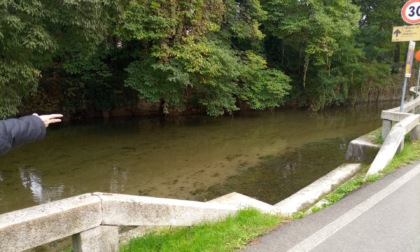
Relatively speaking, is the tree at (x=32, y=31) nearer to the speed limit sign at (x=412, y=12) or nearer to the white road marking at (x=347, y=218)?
the speed limit sign at (x=412, y=12)

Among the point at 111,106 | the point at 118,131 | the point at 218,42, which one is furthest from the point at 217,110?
the point at 111,106

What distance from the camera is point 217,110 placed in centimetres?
1451

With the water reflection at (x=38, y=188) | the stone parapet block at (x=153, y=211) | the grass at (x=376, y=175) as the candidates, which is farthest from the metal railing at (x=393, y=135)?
the water reflection at (x=38, y=188)

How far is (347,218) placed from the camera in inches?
133

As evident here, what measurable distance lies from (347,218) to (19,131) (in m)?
3.17

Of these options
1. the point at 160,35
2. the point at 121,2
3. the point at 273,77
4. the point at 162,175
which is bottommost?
the point at 162,175

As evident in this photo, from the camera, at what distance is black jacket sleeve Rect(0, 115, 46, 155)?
1.86 meters

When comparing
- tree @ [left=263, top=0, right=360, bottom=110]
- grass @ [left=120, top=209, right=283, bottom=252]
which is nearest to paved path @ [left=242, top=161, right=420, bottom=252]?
grass @ [left=120, top=209, right=283, bottom=252]

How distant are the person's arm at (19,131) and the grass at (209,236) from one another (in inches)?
49.1

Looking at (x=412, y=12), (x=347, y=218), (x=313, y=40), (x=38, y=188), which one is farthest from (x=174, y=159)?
(x=313, y=40)

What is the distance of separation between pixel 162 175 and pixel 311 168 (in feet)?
12.7

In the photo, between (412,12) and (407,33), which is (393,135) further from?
(412,12)

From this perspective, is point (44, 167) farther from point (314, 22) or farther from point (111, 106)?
point (314, 22)

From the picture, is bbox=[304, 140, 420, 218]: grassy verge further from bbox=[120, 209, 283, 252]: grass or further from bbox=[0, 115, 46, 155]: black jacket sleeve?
bbox=[0, 115, 46, 155]: black jacket sleeve
